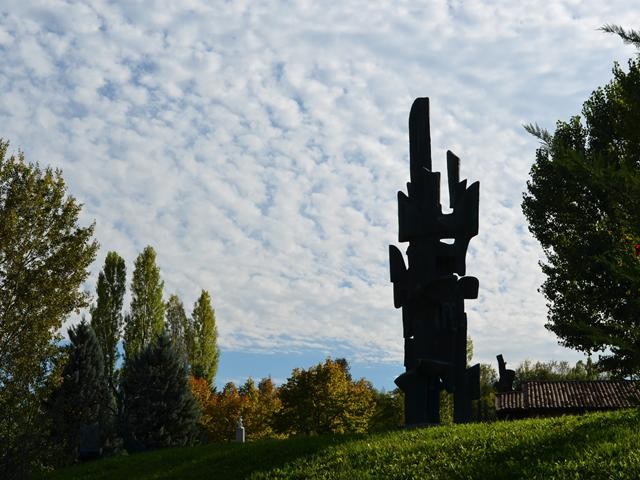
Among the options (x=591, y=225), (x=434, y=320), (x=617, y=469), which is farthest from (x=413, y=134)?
(x=617, y=469)

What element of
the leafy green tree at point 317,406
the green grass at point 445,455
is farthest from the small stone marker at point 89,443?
the green grass at point 445,455

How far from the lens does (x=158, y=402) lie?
107ft

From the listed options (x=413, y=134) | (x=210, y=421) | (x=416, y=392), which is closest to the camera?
(x=416, y=392)

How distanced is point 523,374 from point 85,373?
61163 mm

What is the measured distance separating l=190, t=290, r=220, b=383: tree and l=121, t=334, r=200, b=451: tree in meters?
21.5

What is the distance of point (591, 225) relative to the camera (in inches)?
959

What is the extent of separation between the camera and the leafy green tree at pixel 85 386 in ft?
104

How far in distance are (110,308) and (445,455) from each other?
3989 cm

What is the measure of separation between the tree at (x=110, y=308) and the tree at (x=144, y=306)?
0.80m

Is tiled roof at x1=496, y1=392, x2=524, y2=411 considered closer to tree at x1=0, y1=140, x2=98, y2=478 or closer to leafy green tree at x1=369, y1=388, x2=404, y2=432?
leafy green tree at x1=369, y1=388, x2=404, y2=432

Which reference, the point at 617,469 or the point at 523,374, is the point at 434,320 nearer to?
the point at 617,469

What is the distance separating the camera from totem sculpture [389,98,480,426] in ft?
57.1

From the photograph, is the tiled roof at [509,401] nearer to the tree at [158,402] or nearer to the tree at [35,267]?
the tree at [158,402]

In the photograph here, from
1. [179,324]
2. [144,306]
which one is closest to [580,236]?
[144,306]
